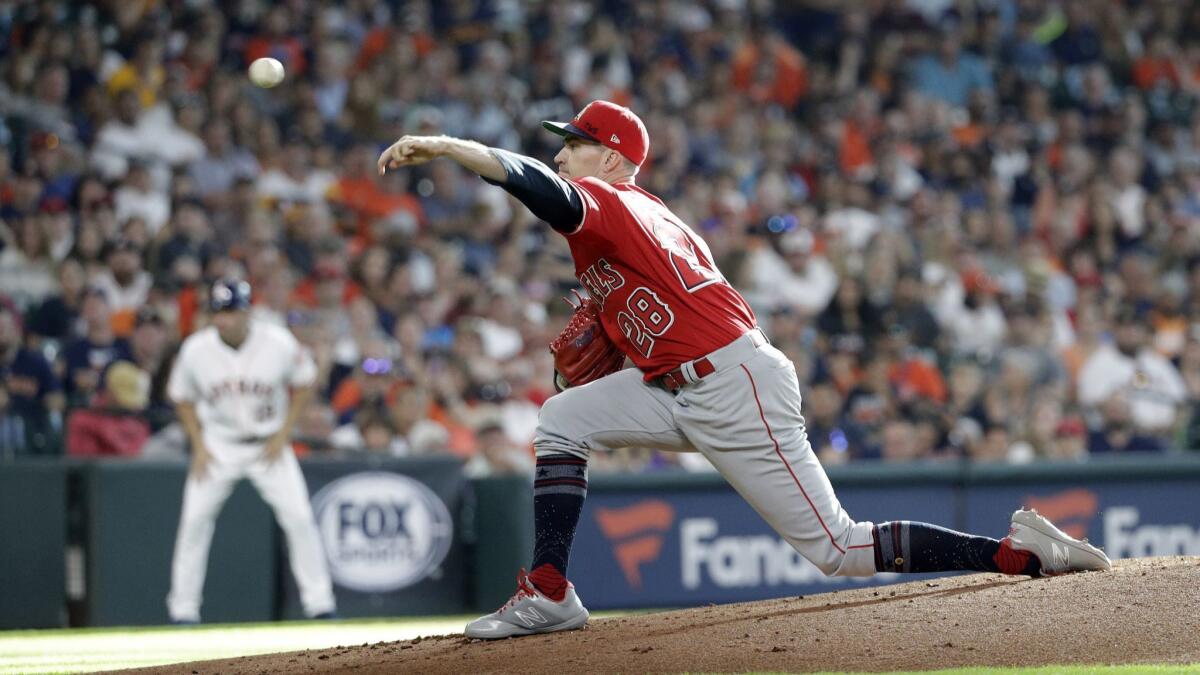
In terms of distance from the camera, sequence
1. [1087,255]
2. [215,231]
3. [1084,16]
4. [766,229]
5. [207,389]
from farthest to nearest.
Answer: [1084,16] → [1087,255] → [766,229] → [215,231] → [207,389]

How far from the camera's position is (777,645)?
548 centimetres

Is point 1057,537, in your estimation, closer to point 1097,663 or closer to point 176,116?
point 1097,663

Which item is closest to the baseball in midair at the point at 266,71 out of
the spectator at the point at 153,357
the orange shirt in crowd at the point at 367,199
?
the spectator at the point at 153,357

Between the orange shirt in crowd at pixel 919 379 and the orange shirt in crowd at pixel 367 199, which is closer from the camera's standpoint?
the orange shirt in crowd at pixel 919 379

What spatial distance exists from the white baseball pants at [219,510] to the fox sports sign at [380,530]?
2.15 feet

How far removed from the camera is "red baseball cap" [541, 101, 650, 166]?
19.2ft

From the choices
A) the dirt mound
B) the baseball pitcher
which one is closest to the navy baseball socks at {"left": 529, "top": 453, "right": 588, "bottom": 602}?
the baseball pitcher

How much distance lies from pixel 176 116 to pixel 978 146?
25.9 ft

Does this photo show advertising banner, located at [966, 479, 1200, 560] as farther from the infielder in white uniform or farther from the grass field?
the infielder in white uniform

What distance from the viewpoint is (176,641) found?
881 centimetres

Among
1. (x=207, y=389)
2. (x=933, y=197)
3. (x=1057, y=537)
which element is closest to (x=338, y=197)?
(x=207, y=389)

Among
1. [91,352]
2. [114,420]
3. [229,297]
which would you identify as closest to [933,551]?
[229,297]

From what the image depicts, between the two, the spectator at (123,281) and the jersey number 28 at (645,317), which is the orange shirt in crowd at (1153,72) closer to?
the spectator at (123,281)

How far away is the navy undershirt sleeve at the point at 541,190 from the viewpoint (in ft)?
16.3
